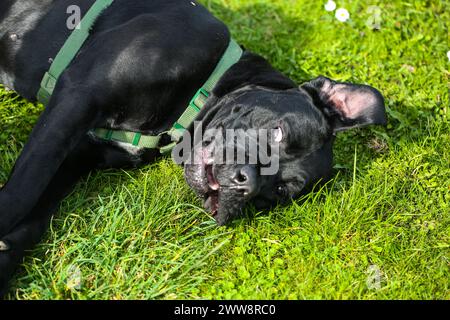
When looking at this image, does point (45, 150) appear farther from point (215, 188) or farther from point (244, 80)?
point (244, 80)

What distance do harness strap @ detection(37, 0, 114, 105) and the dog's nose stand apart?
48.7 inches

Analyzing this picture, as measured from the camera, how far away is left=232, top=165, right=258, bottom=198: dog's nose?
10.9 ft

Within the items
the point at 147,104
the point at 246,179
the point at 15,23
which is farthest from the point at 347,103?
the point at 15,23

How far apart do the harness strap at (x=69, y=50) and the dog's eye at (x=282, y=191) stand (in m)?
1.44

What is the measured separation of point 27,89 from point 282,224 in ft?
5.90

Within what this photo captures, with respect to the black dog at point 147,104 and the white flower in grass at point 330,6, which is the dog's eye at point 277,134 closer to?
the black dog at point 147,104

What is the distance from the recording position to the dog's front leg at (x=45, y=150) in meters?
3.17

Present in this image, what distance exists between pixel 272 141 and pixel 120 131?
89 cm

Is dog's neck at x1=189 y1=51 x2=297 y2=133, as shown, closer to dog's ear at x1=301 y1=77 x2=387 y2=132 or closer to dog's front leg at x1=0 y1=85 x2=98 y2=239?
dog's ear at x1=301 y1=77 x2=387 y2=132

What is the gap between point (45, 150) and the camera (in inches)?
128

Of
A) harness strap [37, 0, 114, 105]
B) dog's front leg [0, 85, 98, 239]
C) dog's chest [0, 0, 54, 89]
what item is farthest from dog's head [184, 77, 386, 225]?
dog's chest [0, 0, 54, 89]

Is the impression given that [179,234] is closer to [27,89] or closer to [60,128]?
[60,128]

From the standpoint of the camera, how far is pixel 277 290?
331cm
